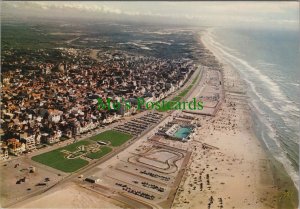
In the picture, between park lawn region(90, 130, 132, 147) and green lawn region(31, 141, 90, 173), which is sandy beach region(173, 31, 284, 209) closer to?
park lawn region(90, 130, 132, 147)

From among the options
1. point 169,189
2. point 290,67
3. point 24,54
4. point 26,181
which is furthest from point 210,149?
point 24,54

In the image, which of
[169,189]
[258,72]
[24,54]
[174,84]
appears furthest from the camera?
[24,54]

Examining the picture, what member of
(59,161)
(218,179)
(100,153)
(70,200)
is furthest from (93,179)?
(218,179)

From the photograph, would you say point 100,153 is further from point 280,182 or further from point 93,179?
point 280,182

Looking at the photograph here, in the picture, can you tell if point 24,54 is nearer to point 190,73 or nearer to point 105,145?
point 190,73

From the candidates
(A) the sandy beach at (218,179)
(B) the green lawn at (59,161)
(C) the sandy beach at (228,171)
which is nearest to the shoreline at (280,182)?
(A) the sandy beach at (218,179)

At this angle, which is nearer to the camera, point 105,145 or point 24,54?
point 105,145
